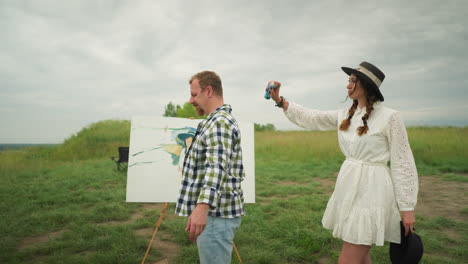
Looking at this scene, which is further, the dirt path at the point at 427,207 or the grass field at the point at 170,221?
the dirt path at the point at 427,207

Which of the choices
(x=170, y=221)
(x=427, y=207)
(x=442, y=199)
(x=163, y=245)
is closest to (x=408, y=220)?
(x=163, y=245)

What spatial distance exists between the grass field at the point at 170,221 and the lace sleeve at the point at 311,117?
1.66 meters

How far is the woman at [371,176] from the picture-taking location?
1732mm

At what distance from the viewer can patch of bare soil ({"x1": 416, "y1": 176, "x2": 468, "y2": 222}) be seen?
4.89 meters

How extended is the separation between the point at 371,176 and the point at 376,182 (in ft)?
0.16

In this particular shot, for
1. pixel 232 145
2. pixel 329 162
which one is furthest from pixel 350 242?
pixel 329 162

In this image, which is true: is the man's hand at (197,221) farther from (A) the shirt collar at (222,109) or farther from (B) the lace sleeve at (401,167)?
(B) the lace sleeve at (401,167)

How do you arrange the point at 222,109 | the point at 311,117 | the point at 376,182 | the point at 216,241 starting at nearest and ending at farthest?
the point at 216,241 < the point at 222,109 < the point at 376,182 < the point at 311,117

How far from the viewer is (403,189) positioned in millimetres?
1721

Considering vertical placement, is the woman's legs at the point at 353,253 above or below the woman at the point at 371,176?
below

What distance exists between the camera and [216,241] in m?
1.54

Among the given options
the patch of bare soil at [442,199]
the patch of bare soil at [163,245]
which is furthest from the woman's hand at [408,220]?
the patch of bare soil at [442,199]

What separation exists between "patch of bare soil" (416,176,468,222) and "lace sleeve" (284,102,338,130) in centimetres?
388

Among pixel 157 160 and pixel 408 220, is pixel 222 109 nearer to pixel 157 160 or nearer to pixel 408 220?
pixel 408 220
